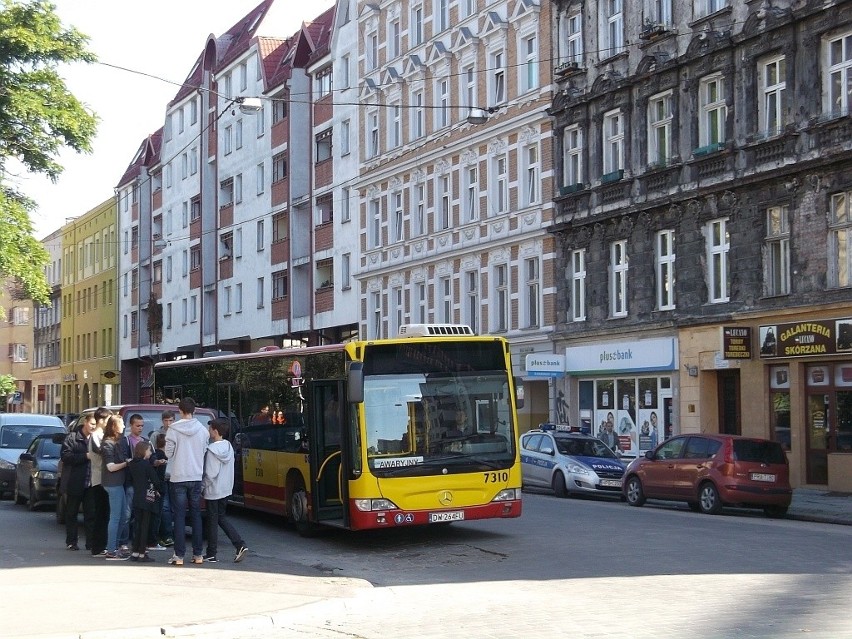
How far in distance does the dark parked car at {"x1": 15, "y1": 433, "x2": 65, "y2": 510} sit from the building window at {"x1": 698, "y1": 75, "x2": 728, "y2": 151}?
58.5 ft

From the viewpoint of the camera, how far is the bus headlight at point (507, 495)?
1881 centimetres

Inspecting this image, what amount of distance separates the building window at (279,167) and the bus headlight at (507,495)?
4545 centimetres

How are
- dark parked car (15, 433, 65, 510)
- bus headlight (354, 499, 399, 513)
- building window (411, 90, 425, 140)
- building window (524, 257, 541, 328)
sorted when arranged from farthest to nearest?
building window (411, 90, 425, 140), building window (524, 257, 541, 328), dark parked car (15, 433, 65, 510), bus headlight (354, 499, 399, 513)

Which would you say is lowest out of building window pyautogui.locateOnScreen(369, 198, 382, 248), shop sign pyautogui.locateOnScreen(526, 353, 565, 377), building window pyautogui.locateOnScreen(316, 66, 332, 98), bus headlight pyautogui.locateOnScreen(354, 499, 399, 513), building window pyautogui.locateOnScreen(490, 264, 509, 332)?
bus headlight pyautogui.locateOnScreen(354, 499, 399, 513)

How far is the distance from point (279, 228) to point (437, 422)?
4636cm

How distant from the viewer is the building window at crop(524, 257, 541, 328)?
44.0 m

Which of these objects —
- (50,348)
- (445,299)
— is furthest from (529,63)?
(50,348)

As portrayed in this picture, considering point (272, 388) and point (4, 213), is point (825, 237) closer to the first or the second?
point (272, 388)

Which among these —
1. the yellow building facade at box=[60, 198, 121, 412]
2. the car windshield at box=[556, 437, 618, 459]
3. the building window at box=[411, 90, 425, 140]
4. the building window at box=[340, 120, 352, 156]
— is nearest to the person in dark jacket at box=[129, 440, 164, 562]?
the car windshield at box=[556, 437, 618, 459]

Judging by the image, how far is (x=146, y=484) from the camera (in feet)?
55.6

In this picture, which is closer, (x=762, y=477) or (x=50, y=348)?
(x=762, y=477)

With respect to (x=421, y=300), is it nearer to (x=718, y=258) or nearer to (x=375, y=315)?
(x=375, y=315)

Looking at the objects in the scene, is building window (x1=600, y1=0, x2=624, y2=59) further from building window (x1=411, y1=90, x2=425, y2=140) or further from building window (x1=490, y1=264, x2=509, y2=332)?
building window (x1=411, y1=90, x2=425, y2=140)

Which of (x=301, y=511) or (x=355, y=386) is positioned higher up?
(x=355, y=386)
